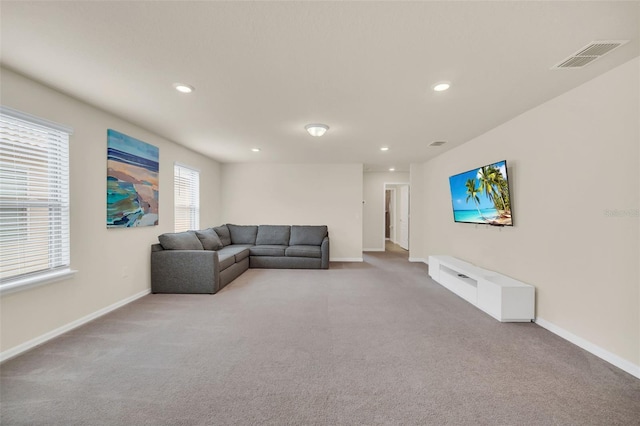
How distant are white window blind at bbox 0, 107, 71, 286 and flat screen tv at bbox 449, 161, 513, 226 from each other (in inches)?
199

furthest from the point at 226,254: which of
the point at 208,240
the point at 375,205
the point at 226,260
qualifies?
the point at 375,205

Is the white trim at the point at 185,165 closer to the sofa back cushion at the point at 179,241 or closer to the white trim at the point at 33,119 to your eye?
the sofa back cushion at the point at 179,241

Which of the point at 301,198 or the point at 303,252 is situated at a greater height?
the point at 301,198

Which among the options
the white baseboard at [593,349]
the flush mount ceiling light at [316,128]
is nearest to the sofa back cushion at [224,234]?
the flush mount ceiling light at [316,128]

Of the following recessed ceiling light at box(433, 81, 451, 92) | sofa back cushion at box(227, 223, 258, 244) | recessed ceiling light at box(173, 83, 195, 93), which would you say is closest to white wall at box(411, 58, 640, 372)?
recessed ceiling light at box(433, 81, 451, 92)

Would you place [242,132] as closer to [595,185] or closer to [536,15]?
[536,15]

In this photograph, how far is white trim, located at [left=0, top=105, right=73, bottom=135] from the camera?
219 cm

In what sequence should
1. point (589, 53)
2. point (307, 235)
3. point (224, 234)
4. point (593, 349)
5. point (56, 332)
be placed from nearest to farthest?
point (589, 53) → point (593, 349) → point (56, 332) → point (224, 234) → point (307, 235)

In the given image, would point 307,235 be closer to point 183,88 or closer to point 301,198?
point 301,198

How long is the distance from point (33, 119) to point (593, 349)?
219 inches

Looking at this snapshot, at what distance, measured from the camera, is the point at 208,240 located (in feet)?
16.3

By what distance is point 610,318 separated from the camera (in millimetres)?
2193

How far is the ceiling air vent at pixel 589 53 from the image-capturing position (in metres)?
1.82

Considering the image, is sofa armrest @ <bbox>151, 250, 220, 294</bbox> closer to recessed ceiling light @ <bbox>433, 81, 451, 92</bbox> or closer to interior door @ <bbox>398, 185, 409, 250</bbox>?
recessed ceiling light @ <bbox>433, 81, 451, 92</bbox>
